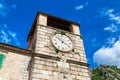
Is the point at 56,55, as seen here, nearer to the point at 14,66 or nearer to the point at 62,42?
the point at 62,42

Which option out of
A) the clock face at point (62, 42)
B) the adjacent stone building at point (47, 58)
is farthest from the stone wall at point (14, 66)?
the clock face at point (62, 42)

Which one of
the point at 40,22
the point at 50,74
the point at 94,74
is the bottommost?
Answer: the point at 50,74

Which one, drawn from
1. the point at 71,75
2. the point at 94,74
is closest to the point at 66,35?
the point at 71,75

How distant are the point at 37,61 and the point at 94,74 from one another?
3883cm

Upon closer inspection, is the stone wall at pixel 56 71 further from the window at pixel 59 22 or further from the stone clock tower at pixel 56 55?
the window at pixel 59 22

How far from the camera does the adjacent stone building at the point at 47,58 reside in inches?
362

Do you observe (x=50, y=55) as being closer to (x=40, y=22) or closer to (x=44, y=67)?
(x=44, y=67)

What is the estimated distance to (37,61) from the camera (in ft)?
32.1

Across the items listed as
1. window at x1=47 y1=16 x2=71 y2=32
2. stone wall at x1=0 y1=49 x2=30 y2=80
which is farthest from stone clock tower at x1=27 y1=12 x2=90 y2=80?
window at x1=47 y1=16 x2=71 y2=32

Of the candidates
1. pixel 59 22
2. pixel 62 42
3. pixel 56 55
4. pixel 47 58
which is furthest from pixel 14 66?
pixel 59 22

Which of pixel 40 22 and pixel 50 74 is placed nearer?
pixel 50 74

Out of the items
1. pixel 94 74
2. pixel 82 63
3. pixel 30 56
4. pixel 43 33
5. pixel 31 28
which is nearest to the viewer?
pixel 30 56

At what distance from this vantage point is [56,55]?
1070cm

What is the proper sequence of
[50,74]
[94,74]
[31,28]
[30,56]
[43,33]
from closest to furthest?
[50,74]
[30,56]
[43,33]
[31,28]
[94,74]
